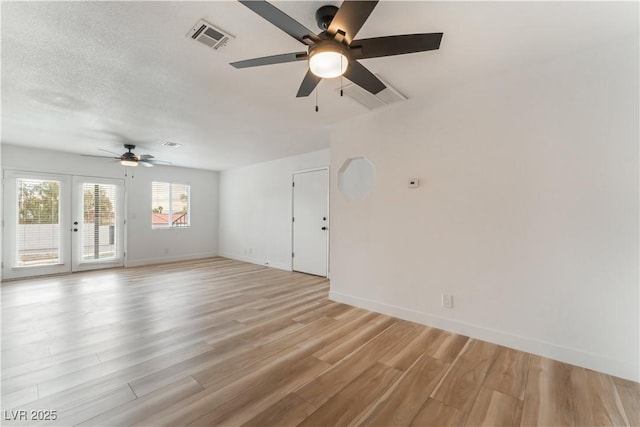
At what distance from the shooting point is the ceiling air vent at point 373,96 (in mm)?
2818

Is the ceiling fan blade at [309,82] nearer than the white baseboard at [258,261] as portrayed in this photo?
Yes

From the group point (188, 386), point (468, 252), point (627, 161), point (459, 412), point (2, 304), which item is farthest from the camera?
point (2, 304)

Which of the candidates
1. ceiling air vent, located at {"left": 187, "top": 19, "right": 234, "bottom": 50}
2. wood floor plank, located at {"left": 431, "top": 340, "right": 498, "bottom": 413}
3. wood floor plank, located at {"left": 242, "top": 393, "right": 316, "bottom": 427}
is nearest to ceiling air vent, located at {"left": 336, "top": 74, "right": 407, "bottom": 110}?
ceiling air vent, located at {"left": 187, "top": 19, "right": 234, "bottom": 50}

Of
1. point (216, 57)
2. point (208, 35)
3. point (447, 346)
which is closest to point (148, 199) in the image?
point (216, 57)

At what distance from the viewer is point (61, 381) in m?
2.00

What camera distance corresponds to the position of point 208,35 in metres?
1.97

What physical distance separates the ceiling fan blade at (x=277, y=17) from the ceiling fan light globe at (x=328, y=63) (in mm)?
111

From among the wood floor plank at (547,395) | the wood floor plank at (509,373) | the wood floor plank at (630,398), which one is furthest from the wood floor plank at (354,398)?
the wood floor plank at (630,398)

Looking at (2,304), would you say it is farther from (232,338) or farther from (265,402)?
(265,402)

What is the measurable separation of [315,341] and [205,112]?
3.06 m

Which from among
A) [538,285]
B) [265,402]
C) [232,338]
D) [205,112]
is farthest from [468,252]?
[205,112]

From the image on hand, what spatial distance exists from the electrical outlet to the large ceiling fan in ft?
7.85

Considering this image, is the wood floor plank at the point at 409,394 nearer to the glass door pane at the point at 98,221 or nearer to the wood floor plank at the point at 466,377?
the wood floor plank at the point at 466,377

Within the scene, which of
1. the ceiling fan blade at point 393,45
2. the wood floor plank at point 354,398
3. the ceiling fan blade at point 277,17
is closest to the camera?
the ceiling fan blade at point 277,17
